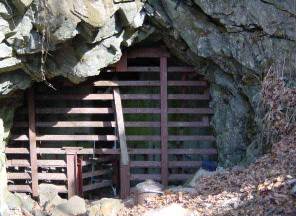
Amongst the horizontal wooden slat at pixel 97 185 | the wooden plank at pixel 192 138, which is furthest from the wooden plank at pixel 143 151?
the horizontal wooden slat at pixel 97 185

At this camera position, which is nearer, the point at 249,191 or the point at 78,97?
the point at 249,191

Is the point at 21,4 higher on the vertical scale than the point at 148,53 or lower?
higher

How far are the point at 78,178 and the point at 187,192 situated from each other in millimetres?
2928

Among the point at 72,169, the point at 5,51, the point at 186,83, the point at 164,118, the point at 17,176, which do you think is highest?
the point at 5,51

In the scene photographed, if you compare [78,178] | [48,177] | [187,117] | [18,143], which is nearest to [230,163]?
[187,117]

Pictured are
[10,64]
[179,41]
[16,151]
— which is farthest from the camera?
[16,151]

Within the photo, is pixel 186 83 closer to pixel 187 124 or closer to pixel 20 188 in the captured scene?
pixel 187 124

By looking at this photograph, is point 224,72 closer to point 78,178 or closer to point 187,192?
point 187,192

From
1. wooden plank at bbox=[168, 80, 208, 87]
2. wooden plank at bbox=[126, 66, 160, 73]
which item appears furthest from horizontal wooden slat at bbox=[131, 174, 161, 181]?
wooden plank at bbox=[126, 66, 160, 73]

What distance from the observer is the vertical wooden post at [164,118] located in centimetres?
877

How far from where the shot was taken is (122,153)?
8.73 m

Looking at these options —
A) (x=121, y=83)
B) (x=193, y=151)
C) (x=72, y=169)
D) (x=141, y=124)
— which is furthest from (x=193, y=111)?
(x=72, y=169)

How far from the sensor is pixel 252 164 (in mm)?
6930

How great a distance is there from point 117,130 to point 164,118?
0.92 metres
